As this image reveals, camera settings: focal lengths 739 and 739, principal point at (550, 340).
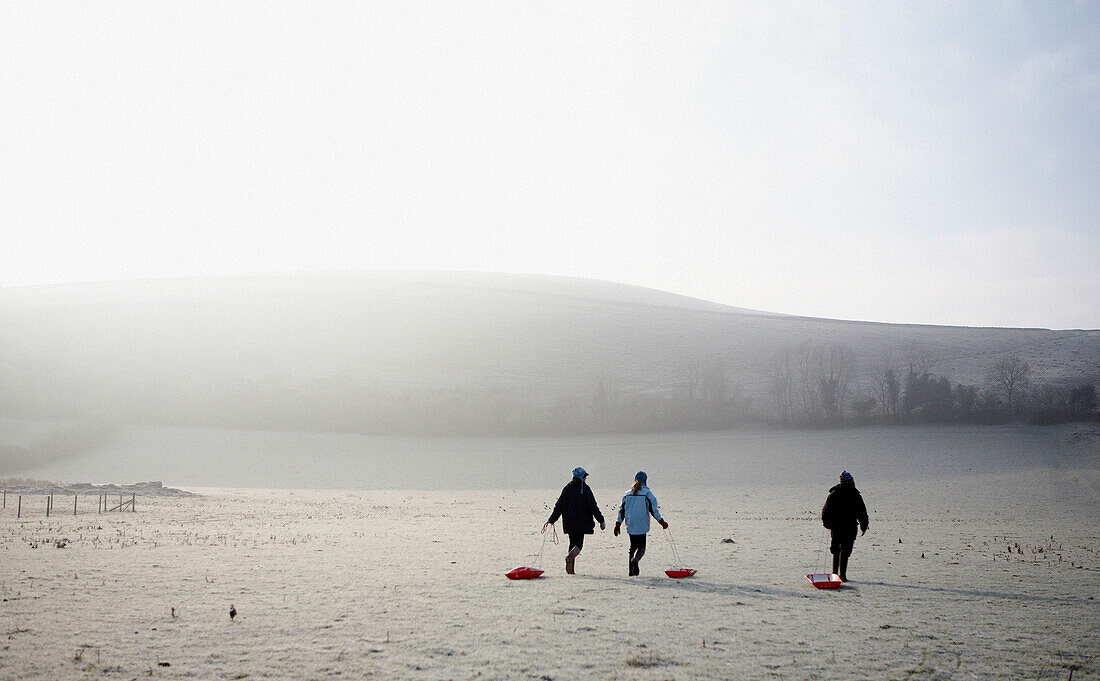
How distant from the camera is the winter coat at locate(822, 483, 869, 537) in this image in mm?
14898

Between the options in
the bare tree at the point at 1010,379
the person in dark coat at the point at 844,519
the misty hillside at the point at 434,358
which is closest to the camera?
the person in dark coat at the point at 844,519

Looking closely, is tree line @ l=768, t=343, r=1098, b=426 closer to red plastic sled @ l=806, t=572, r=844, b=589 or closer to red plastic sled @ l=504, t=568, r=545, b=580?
red plastic sled @ l=806, t=572, r=844, b=589

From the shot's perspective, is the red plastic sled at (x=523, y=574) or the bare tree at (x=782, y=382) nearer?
the red plastic sled at (x=523, y=574)

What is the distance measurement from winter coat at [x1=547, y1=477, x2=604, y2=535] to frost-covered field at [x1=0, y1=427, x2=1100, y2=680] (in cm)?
100

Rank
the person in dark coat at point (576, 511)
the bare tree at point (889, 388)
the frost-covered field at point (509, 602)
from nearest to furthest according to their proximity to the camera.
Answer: the frost-covered field at point (509, 602) → the person in dark coat at point (576, 511) → the bare tree at point (889, 388)

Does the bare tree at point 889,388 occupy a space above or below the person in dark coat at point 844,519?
above

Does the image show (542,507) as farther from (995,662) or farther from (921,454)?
(921,454)

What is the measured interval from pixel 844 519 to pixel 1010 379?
70.5 m

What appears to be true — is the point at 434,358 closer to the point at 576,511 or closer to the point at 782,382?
the point at 782,382

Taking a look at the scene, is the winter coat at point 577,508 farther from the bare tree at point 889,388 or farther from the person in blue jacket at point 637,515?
the bare tree at point 889,388

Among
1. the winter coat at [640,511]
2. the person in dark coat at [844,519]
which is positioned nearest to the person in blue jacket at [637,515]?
the winter coat at [640,511]

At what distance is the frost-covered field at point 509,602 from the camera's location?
28.0ft

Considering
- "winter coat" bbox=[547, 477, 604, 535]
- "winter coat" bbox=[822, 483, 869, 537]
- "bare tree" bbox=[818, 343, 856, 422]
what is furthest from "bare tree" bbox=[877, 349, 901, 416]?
"winter coat" bbox=[547, 477, 604, 535]

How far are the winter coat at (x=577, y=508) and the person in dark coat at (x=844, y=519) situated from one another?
15.5 ft
